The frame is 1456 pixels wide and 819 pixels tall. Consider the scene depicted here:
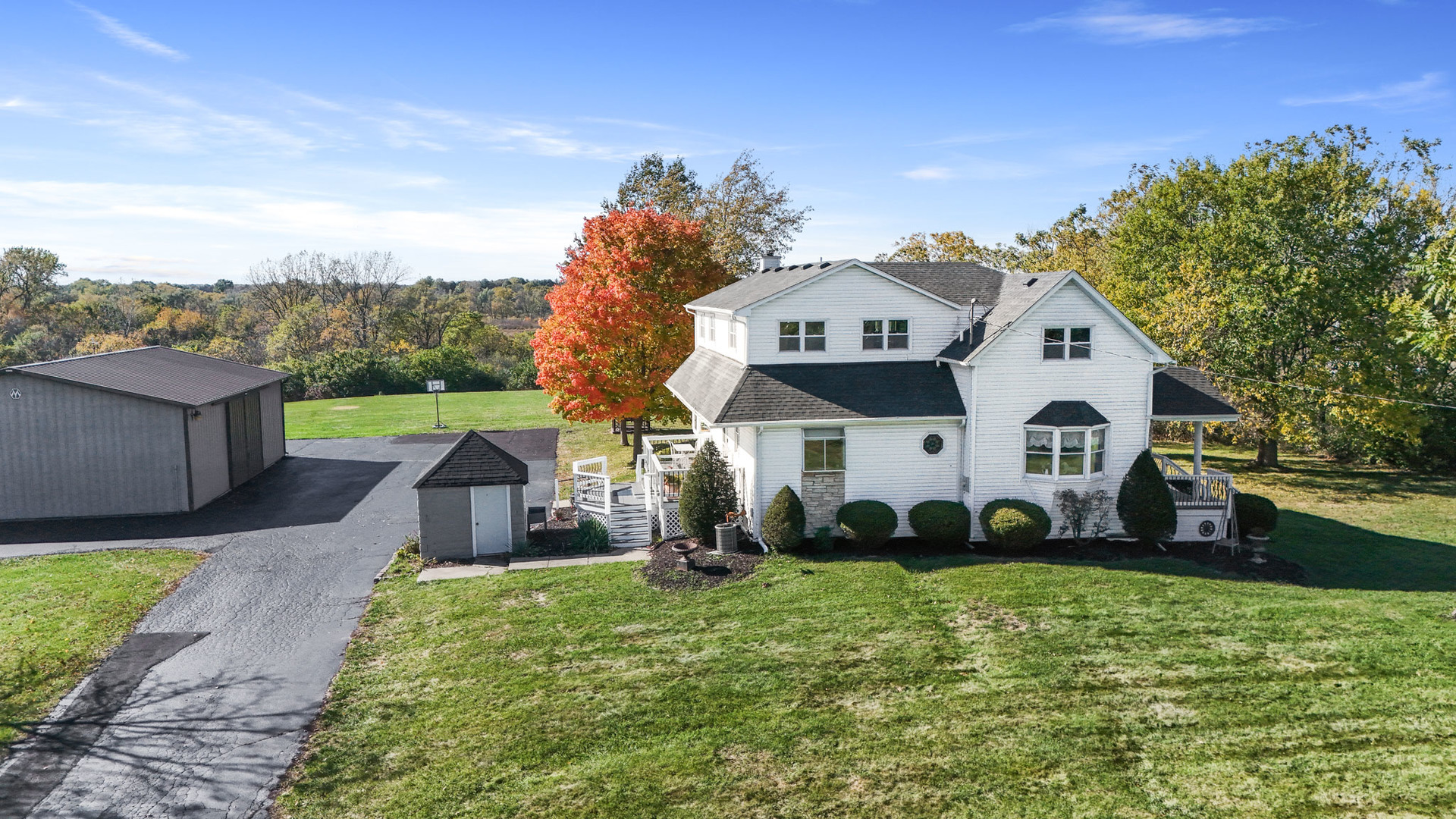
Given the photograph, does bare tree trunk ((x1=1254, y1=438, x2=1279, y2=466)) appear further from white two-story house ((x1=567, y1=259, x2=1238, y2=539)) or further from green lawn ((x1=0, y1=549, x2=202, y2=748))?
green lawn ((x1=0, y1=549, x2=202, y2=748))

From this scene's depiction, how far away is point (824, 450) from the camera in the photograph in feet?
70.2

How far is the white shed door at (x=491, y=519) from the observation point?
21078mm

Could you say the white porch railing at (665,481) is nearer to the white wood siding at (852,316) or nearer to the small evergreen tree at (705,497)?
the small evergreen tree at (705,497)

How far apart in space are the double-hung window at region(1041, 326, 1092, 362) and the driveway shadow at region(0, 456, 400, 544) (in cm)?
1958

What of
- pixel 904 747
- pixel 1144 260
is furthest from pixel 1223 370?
pixel 904 747

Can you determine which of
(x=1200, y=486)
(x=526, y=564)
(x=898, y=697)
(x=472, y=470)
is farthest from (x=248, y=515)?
(x=1200, y=486)

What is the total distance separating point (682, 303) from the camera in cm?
3284

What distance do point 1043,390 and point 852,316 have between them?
5011 millimetres

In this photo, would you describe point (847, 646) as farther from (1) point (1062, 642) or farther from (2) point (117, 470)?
(2) point (117, 470)

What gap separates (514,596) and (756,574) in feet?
16.5

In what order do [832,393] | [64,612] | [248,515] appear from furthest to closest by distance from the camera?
[248,515] → [832,393] → [64,612]

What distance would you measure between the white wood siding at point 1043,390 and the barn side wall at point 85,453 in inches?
882

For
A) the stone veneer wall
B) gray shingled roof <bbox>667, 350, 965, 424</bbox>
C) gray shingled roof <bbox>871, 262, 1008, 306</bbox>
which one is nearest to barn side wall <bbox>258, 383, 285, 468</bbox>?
gray shingled roof <bbox>667, 350, 965, 424</bbox>

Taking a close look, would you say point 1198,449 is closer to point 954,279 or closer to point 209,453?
point 954,279
